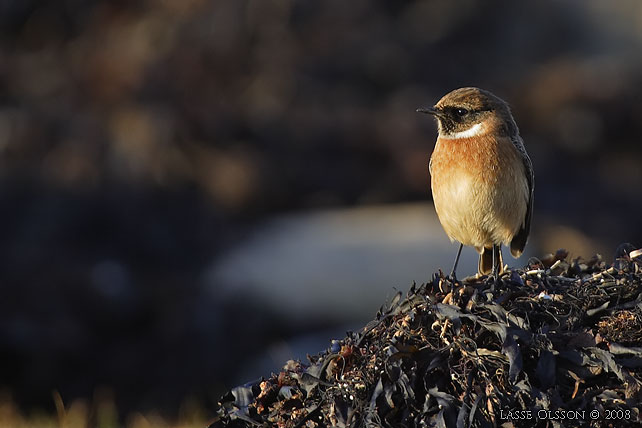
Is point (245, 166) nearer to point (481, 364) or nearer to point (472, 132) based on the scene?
point (472, 132)

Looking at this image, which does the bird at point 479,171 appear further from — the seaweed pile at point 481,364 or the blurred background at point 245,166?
the blurred background at point 245,166

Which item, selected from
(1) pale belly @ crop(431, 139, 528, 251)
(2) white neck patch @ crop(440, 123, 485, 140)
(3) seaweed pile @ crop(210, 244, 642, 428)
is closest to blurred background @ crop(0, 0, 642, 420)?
(1) pale belly @ crop(431, 139, 528, 251)

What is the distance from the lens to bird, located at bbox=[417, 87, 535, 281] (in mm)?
5402

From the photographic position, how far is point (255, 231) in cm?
1300

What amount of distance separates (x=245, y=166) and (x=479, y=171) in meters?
9.31

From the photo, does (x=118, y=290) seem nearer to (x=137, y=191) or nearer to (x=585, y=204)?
(x=137, y=191)

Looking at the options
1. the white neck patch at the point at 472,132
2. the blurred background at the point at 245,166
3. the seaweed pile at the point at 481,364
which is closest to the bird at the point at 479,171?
the white neck patch at the point at 472,132

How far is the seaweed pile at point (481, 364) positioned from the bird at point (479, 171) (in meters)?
1.32

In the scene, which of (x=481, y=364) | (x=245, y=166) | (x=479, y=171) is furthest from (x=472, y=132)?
(x=245, y=166)

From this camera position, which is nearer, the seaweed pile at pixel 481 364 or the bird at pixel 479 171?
the seaweed pile at pixel 481 364

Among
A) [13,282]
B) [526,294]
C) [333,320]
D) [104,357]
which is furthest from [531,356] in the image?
[13,282]

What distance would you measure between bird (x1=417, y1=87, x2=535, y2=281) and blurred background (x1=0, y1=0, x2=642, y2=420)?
2338mm

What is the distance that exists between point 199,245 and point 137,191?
4.40 feet

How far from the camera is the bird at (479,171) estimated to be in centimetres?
540
